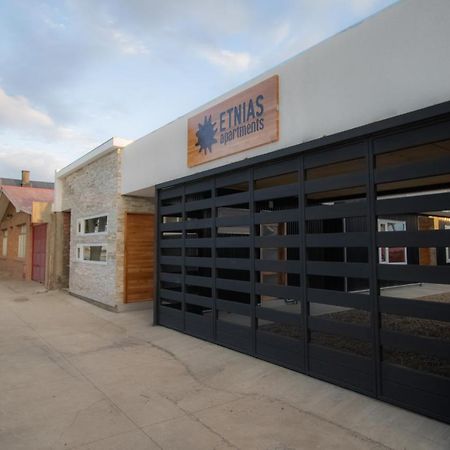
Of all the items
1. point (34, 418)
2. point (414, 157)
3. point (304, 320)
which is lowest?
point (34, 418)

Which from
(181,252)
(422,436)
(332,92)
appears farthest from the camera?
(181,252)

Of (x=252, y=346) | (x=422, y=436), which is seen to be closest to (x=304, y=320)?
(x=252, y=346)

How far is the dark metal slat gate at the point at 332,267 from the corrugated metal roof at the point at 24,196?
453 inches

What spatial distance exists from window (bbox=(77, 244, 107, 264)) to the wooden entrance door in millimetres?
1029

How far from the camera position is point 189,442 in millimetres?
3574

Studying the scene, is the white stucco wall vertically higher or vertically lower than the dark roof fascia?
higher

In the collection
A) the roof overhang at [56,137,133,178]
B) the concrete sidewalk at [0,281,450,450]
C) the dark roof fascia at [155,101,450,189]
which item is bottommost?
the concrete sidewalk at [0,281,450,450]

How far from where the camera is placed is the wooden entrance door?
10.5 m

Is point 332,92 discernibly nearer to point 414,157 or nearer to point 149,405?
point 414,157

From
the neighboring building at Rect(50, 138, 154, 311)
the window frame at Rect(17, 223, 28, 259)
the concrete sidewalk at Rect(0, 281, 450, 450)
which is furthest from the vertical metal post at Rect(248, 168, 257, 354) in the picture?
the window frame at Rect(17, 223, 28, 259)

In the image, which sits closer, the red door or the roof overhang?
the roof overhang

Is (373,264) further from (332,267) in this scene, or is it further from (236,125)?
(236,125)

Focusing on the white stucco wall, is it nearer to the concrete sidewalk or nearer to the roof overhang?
the concrete sidewalk

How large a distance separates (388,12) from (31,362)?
6.62m
